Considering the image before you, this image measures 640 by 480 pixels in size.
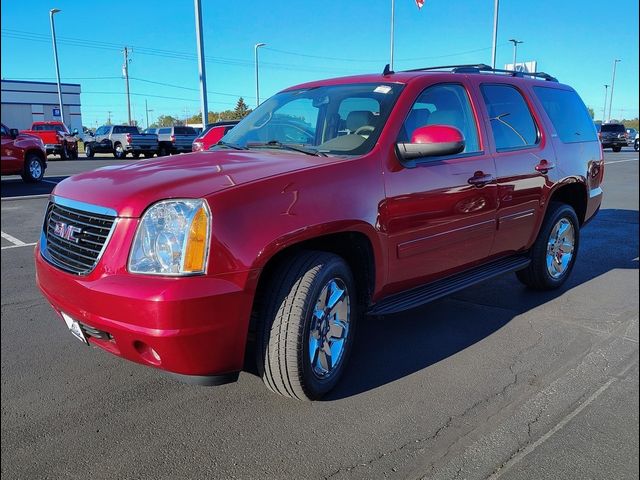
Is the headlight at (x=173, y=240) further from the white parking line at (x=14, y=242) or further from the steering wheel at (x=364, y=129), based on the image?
the white parking line at (x=14, y=242)

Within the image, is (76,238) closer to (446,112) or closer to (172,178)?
(172,178)

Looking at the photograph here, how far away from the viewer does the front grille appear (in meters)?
2.63

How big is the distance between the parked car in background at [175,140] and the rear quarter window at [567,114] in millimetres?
24118

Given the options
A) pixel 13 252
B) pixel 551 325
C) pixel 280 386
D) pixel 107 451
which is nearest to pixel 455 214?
pixel 551 325

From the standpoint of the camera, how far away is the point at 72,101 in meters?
61.6

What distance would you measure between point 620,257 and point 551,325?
3069mm

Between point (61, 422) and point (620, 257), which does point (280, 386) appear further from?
point (620, 257)

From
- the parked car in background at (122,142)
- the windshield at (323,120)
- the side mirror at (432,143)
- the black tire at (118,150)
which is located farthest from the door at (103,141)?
the side mirror at (432,143)

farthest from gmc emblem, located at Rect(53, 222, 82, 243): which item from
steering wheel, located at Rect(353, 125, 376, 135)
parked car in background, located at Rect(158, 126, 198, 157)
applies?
parked car in background, located at Rect(158, 126, 198, 157)

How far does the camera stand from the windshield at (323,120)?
3.52 m

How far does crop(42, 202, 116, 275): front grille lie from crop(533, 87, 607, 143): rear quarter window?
4.07 meters

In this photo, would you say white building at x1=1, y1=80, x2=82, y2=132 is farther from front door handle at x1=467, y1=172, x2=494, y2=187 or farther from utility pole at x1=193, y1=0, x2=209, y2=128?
front door handle at x1=467, y1=172, x2=494, y2=187

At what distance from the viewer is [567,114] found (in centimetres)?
534

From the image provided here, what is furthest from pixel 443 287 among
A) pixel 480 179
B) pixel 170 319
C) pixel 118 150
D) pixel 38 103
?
pixel 38 103
